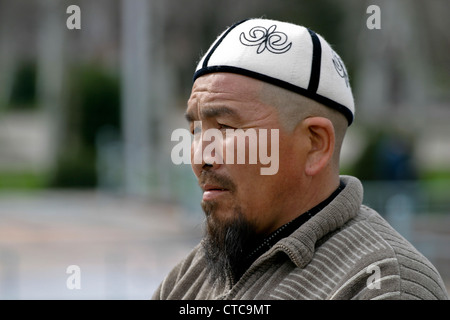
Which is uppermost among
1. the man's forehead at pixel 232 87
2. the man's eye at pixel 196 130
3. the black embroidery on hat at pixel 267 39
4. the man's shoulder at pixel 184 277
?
the black embroidery on hat at pixel 267 39

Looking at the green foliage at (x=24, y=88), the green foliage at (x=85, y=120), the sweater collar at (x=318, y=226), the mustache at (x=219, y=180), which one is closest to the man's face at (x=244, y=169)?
the mustache at (x=219, y=180)

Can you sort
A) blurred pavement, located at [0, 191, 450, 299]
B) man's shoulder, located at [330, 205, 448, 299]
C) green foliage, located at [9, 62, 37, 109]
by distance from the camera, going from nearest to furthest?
man's shoulder, located at [330, 205, 448, 299], blurred pavement, located at [0, 191, 450, 299], green foliage, located at [9, 62, 37, 109]

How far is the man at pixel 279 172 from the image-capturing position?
2.38 meters

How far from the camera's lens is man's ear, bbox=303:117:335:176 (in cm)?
242

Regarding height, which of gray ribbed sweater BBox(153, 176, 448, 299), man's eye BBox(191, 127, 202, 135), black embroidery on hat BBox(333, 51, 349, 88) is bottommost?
gray ribbed sweater BBox(153, 176, 448, 299)

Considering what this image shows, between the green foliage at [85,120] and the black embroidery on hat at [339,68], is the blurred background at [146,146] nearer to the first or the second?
the green foliage at [85,120]

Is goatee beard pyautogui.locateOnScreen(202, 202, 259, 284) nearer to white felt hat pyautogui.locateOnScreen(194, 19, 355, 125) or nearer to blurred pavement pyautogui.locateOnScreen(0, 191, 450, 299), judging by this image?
white felt hat pyautogui.locateOnScreen(194, 19, 355, 125)

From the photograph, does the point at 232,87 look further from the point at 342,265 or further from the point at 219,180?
the point at 342,265

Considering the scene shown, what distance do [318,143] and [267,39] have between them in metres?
0.33

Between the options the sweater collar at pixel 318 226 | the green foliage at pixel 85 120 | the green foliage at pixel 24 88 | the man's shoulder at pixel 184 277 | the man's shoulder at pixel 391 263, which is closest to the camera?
the man's shoulder at pixel 391 263

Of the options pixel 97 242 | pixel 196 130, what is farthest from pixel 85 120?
pixel 196 130

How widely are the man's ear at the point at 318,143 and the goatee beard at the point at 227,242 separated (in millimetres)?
234

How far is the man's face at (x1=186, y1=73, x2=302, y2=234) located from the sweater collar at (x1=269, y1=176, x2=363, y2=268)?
0.11 m

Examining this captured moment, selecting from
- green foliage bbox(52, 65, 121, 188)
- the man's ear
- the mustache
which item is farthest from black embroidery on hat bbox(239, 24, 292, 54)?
green foliage bbox(52, 65, 121, 188)
